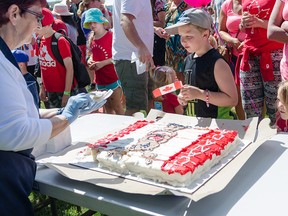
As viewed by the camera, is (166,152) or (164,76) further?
(164,76)

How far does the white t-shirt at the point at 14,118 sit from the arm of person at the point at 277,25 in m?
1.59

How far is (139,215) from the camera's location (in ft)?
3.89

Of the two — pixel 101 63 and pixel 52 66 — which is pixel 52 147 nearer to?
pixel 52 66

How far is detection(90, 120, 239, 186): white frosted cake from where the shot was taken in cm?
127

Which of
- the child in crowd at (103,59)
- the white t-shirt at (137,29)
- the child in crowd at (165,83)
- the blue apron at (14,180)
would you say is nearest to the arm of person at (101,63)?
the child in crowd at (103,59)

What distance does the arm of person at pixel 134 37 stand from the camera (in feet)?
8.54

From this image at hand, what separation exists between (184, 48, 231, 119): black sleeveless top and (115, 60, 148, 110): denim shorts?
1.98ft

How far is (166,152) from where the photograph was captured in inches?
54.9

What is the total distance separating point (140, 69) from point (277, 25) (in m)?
1.01

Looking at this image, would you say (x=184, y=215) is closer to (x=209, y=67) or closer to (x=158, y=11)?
(x=209, y=67)

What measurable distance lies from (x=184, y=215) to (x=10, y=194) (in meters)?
0.59

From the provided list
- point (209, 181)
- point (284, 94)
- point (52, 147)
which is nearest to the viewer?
point (209, 181)

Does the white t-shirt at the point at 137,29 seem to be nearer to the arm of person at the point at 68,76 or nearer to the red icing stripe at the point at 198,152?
the arm of person at the point at 68,76

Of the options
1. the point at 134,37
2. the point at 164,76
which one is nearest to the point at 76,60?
the point at 134,37
